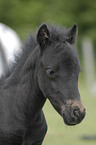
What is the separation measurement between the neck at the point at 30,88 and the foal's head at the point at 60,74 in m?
0.17

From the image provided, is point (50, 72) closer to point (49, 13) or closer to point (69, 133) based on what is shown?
point (69, 133)

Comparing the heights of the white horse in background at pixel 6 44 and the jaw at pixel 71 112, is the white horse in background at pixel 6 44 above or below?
above

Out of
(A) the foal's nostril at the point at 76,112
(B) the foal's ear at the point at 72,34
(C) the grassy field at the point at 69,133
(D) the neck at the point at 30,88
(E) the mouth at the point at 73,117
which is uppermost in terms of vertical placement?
(B) the foal's ear at the point at 72,34

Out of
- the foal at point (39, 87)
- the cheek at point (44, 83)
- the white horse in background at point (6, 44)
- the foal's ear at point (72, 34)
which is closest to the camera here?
the foal at point (39, 87)

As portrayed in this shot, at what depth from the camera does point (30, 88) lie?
3.78m

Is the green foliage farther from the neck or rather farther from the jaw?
the jaw

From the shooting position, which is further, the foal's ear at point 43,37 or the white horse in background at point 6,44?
the white horse in background at point 6,44

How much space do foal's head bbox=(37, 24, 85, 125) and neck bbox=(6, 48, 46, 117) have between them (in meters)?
0.17

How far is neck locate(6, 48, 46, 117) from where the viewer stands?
12.3 feet

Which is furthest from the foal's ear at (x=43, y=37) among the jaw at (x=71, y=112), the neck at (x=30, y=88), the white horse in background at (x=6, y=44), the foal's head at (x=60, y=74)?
the white horse in background at (x=6, y=44)

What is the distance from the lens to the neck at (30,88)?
3.75 m

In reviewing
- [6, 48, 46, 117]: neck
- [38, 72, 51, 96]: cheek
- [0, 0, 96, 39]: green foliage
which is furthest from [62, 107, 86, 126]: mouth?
[0, 0, 96, 39]: green foliage

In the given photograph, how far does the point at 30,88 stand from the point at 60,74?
1.84 ft

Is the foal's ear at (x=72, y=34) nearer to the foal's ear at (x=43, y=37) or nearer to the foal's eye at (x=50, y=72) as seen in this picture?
the foal's ear at (x=43, y=37)
